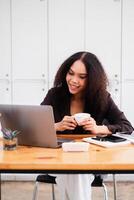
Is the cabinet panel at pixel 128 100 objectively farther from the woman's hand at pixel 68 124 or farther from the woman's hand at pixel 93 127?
the woman's hand at pixel 68 124

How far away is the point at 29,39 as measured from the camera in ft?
11.5

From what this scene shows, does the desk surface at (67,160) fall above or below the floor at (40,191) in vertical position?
above

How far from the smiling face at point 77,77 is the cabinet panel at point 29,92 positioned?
1.42 m

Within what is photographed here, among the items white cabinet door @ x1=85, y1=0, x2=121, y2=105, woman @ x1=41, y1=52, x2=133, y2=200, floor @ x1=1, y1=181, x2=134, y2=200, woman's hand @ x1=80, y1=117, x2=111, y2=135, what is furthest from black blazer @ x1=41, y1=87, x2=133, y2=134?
white cabinet door @ x1=85, y1=0, x2=121, y2=105

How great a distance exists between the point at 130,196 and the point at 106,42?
1.45m

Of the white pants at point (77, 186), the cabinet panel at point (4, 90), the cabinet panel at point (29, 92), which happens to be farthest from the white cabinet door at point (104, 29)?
the white pants at point (77, 186)

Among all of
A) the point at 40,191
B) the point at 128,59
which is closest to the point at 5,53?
the point at 128,59

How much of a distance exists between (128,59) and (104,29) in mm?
374

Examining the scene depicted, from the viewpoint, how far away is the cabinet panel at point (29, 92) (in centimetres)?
357

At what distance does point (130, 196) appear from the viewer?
318cm

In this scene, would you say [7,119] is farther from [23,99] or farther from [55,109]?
[23,99]

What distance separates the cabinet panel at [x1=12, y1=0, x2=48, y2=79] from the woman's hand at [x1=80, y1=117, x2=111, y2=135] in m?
1.72

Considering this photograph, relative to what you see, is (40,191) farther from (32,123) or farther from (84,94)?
(32,123)

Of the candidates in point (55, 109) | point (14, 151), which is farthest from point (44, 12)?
point (14, 151)
